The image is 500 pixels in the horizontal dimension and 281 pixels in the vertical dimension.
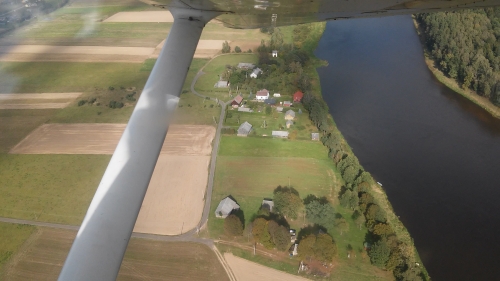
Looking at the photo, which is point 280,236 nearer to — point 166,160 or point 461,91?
point 166,160

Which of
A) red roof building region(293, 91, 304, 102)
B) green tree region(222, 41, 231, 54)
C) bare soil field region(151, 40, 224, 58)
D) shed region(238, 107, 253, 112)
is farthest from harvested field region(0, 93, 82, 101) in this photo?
red roof building region(293, 91, 304, 102)

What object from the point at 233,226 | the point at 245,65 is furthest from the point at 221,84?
the point at 233,226

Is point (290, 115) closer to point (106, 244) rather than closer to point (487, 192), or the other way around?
point (487, 192)

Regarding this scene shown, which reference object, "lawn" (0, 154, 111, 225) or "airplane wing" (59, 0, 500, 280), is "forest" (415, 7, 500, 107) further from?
"lawn" (0, 154, 111, 225)

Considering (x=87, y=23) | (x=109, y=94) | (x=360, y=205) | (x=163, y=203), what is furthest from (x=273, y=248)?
(x=87, y=23)

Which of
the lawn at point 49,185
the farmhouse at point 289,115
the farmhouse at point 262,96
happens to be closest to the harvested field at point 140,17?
the farmhouse at point 262,96
